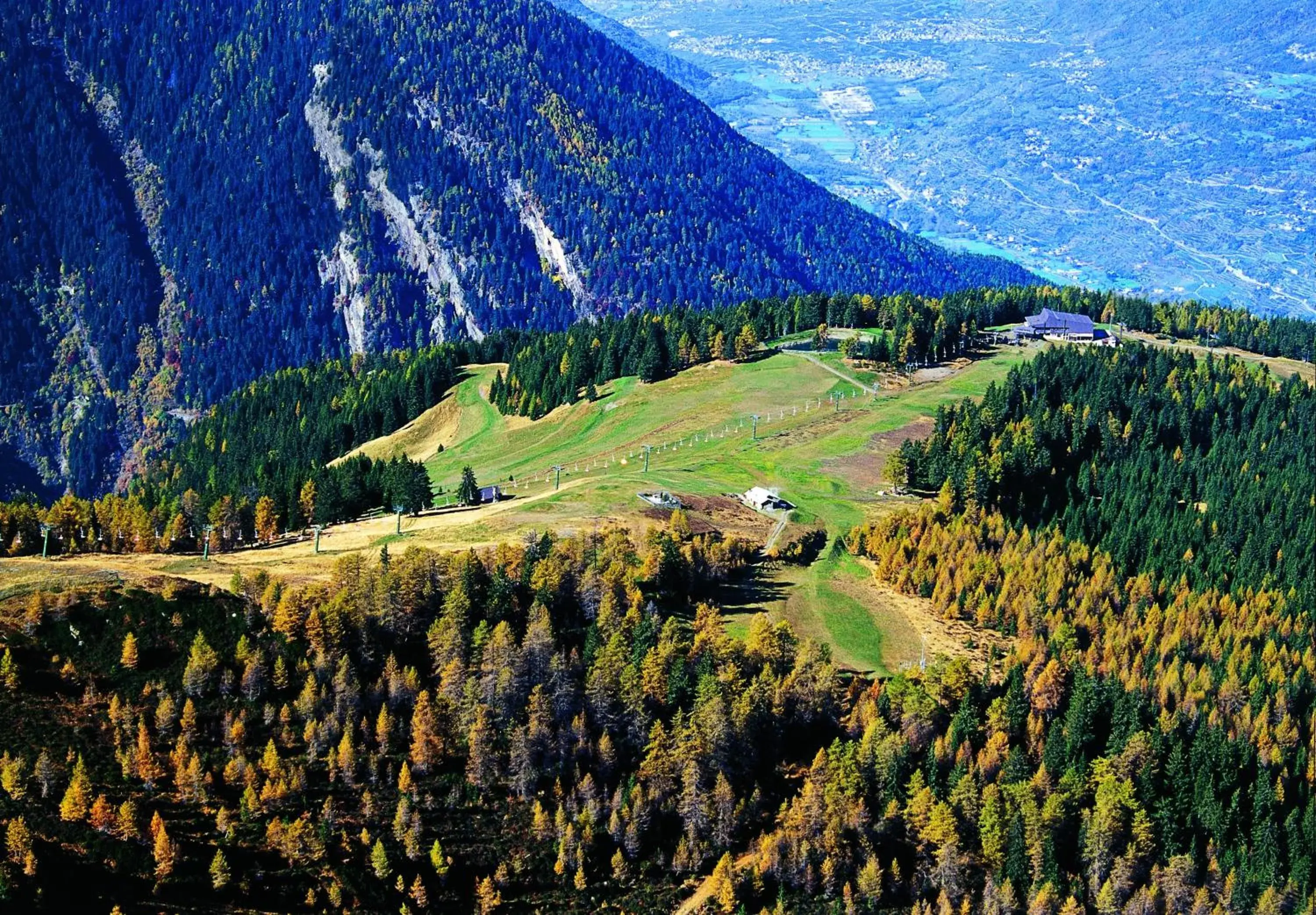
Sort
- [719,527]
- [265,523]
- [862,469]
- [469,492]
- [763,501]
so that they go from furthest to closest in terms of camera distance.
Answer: [862,469]
[469,492]
[763,501]
[265,523]
[719,527]

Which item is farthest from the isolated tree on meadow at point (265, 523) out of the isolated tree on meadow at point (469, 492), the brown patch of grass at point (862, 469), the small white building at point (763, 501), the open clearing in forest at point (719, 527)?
the brown patch of grass at point (862, 469)

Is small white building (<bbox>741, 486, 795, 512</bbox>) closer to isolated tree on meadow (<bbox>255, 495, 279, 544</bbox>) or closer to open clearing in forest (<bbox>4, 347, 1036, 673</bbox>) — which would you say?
open clearing in forest (<bbox>4, 347, 1036, 673</bbox>)

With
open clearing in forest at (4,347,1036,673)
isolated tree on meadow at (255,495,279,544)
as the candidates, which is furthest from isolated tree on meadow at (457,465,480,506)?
isolated tree on meadow at (255,495,279,544)

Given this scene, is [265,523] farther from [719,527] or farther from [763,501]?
[763,501]

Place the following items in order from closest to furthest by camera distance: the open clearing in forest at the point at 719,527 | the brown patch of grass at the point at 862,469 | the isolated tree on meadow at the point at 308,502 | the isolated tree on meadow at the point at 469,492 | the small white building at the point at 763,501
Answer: the open clearing in forest at the point at 719,527, the small white building at the point at 763,501, the isolated tree on meadow at the point at 308,502, the isolated tree on meadow at the point at 469,492, the brown patch of grass at the point at 862,469

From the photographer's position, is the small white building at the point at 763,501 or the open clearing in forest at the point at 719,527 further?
the small white building at the point at 763,501

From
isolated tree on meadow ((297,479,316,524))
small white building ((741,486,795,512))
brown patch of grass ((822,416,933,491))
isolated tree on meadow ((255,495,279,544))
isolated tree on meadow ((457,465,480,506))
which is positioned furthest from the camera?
brown patch of grass ((822,416,933,491))

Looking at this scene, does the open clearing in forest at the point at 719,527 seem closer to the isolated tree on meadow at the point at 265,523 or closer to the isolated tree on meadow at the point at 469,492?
the isolated tree on meadow at the point at 469,492

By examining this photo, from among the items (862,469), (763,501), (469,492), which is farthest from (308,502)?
(862,469)

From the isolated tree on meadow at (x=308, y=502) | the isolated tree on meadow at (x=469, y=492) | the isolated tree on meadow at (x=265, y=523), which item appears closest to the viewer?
the isolated tree on meadow at (x=265, y=523)

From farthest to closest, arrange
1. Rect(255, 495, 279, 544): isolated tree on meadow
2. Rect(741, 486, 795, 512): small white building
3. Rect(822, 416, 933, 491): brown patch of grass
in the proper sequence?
Rect(822, 416, 933, 491): brown patch of grass
Rect(741, 486, 795, 512): small white building
Rect(255, 495, 279, 544): isolated tree on meadow
